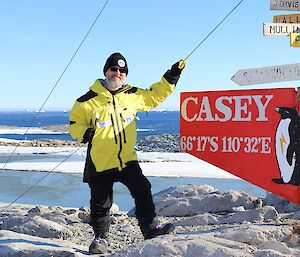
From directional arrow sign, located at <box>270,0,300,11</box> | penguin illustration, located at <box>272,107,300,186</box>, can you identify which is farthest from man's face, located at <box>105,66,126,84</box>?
directional arrow sign, located at <box>270,0,300,11</box>

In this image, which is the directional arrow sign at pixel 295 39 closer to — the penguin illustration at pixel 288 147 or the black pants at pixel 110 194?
the penguin illustration at pixel 288 147

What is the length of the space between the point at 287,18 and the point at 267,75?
35.5 inches

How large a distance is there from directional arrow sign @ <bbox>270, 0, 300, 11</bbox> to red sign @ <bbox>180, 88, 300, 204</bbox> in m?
1.02

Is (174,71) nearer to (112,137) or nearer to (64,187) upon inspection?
(112,137)

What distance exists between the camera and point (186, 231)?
6.02 meters

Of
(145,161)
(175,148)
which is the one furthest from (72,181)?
(175,148)

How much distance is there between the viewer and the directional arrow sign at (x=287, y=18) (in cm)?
566

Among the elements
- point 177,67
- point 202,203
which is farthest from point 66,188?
point 177,67

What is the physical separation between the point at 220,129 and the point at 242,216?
1.70m

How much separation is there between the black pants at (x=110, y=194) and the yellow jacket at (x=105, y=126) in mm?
80

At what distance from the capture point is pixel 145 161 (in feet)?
81.1

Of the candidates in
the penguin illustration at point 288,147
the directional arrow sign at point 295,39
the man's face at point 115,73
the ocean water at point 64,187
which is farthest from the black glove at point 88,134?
the ocean water at point 64,187

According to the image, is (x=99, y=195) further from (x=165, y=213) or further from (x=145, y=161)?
(x=145, y=161)

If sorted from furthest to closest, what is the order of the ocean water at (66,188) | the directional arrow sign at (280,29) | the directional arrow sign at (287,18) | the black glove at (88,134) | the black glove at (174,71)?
1. the ocean water at (66,188)
2. the directional arrow sign at (287,18)
3. the directional arrow sign at (280,29)
4. the black glove at (174,71)
5. the black glove at (88,134)
